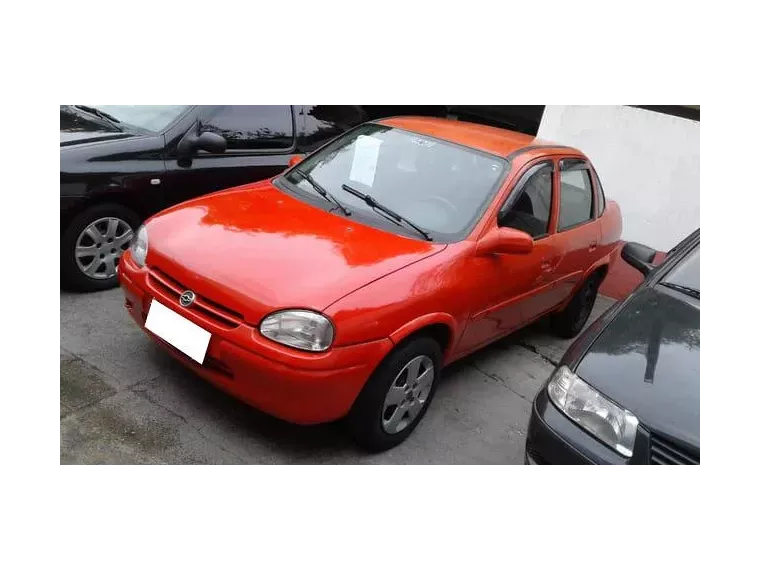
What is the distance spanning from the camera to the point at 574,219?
14.9 feet

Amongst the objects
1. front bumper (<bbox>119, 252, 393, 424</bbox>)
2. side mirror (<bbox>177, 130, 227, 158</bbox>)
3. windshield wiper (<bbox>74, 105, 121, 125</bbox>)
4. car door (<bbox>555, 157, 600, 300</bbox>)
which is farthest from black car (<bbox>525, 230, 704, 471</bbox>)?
windshield wiper (<bbox>74, 105, 121, 125</bbox>)

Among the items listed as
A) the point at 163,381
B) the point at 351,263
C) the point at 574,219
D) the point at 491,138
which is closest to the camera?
the point at 351,263

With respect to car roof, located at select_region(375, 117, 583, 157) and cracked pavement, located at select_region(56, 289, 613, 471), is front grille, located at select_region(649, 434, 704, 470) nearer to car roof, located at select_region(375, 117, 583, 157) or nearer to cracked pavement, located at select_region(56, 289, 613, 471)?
cracked pavement, located at select_region(56, 289, 613, 471)

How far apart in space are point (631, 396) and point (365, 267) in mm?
1298

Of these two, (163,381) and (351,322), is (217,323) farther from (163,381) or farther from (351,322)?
(163,381)

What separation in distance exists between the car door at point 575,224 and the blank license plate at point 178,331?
95.8 inches

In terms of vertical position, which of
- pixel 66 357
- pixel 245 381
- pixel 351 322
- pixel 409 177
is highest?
pixel 409 177

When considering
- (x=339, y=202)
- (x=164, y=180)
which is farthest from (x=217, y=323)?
(x=164, y=180)

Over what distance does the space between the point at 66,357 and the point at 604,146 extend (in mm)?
5067

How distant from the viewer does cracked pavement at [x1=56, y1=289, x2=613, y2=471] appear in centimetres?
305

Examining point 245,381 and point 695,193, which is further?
point 695,193

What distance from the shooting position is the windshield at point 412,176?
144 inches

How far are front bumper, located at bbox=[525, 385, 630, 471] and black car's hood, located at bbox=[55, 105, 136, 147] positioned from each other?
3.40 metres

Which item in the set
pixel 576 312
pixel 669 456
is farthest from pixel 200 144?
pixel 669 456
